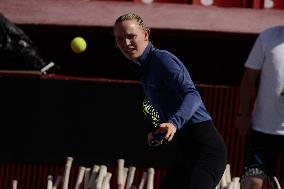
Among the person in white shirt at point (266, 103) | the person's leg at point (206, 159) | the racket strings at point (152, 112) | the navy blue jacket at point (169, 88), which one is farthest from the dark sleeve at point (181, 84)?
the person in white shirt at point (266, 103)

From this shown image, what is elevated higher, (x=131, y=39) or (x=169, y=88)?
(x=131, y=39)

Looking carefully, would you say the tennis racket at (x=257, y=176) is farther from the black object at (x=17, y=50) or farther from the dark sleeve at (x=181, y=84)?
the black object at (x=17, y=50)

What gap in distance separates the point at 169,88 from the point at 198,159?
13.4 inches

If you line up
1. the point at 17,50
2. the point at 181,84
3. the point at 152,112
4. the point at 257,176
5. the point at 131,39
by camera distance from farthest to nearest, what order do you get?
the point at 17,50 → the point at 257,176 → the point at 152,112 → the point at 131,39 → the point at 181,84

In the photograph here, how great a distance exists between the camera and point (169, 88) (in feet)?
13.1

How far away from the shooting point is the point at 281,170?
498 cm

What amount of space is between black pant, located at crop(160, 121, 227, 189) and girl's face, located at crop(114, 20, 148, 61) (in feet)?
1.37

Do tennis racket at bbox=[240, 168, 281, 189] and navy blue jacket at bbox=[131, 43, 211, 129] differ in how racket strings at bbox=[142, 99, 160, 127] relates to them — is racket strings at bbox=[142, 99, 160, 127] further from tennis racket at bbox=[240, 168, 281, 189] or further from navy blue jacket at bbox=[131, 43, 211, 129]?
tennis racket at bbox=[240, 168, 281, 189]

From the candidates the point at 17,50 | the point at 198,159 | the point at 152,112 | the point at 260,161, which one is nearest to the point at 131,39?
the point at 152,112

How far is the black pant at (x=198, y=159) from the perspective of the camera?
4008mm

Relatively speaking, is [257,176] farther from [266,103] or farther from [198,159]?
[198,159]

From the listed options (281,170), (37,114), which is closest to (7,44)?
(37,114)

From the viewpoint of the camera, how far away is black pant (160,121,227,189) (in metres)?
4.01

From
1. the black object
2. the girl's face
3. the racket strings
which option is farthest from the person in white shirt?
the black object
